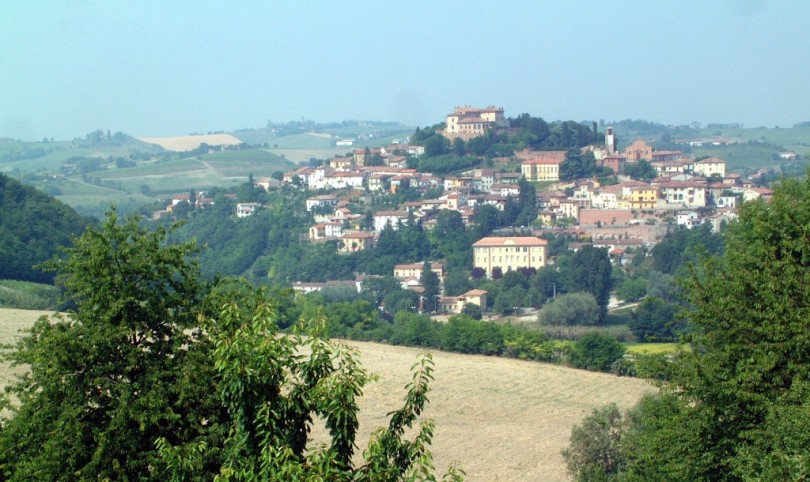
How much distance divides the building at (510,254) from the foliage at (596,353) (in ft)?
110

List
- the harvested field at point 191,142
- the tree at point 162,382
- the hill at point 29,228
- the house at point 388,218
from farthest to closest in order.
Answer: the harvested field at point 191,142, the house at point 388,218, the hill at point 29,228, the tree at point 162,382

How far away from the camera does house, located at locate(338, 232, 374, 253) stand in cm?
7006

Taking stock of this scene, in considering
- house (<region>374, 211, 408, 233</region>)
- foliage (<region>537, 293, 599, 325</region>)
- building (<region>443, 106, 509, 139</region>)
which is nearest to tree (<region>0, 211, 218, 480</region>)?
foliage (<region>537, 293, 599, 325</region>)

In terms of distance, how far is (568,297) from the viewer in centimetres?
4766

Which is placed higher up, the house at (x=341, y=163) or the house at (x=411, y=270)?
the house at (x=341, y=163)

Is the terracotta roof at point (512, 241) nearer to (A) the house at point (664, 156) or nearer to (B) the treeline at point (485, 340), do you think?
(B) the treeline at point (485, 340)

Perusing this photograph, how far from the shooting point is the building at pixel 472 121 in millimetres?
96375

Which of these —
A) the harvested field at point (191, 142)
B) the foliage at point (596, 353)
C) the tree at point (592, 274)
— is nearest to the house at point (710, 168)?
the tree at point (592, 274)

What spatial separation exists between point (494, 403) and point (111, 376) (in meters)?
16.4

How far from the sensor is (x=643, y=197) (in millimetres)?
78688

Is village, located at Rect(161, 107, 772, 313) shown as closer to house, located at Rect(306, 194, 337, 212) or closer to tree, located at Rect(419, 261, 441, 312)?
house, located at Rect(306, 194, 337, 212)

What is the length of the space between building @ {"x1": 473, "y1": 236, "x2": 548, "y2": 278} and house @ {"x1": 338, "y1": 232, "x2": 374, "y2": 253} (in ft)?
25.4

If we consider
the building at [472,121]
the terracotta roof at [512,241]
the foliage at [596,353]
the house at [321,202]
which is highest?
the building at [472,121]

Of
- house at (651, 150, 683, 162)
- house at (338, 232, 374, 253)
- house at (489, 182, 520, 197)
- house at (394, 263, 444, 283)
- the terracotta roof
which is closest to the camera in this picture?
house at (394, 263, 444, 283)
